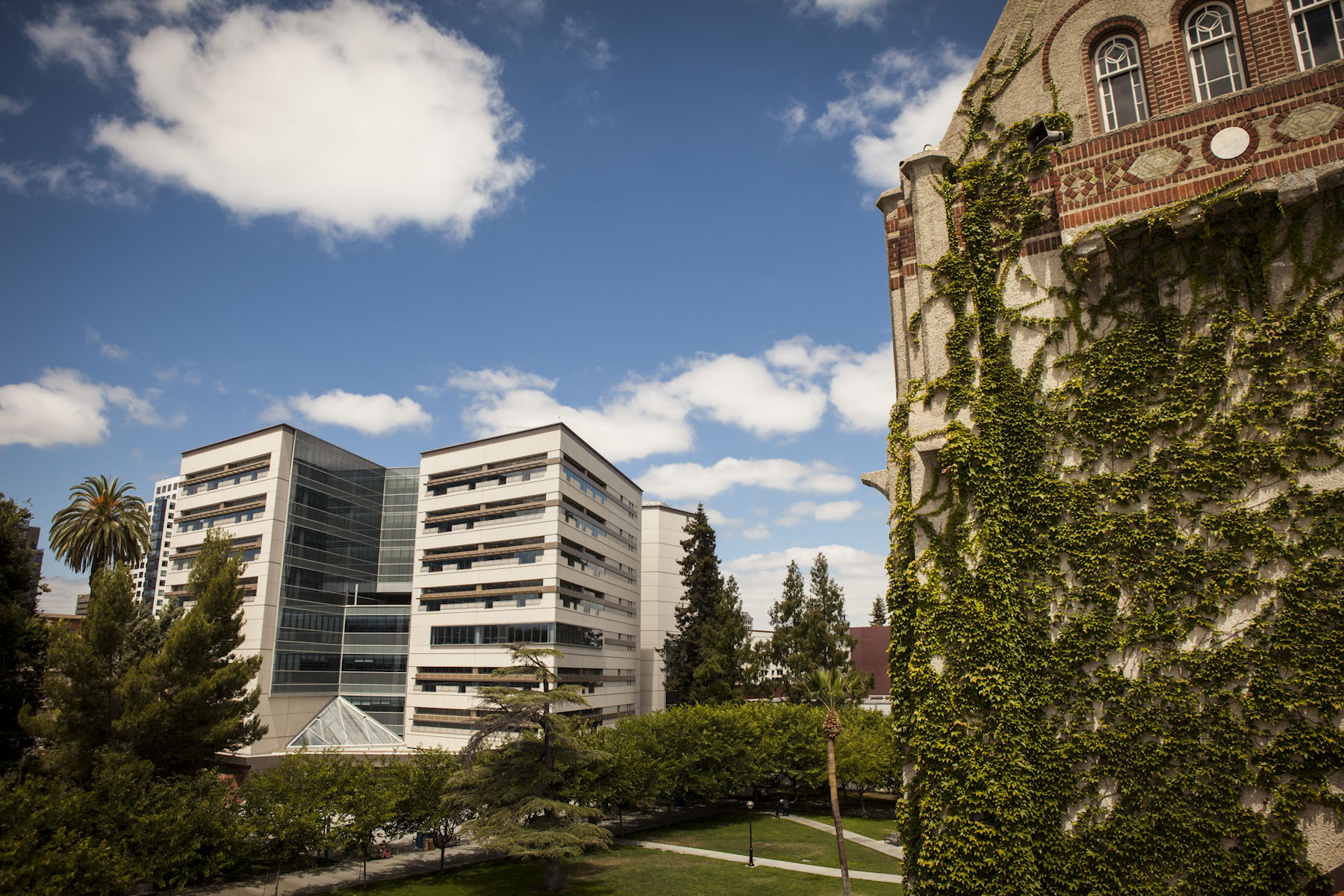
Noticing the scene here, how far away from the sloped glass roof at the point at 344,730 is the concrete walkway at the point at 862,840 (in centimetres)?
3023

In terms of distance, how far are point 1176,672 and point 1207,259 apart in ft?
22.6

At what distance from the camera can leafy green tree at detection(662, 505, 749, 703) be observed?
50594mm

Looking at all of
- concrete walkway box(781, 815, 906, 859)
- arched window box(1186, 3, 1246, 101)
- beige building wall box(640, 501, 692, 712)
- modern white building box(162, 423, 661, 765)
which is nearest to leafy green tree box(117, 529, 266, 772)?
modern white building box(162, 423, 661, 765)

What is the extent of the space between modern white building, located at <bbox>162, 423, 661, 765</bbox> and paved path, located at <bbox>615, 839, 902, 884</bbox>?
17268 millimetres

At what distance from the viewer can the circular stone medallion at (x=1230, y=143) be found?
11.1m

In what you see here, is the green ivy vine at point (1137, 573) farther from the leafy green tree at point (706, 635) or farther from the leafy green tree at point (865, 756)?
the leafy green tree at point (706, 635)

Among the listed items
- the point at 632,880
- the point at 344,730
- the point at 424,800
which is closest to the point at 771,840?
the point at 632,880

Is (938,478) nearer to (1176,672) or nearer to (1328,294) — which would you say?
(1176,672)

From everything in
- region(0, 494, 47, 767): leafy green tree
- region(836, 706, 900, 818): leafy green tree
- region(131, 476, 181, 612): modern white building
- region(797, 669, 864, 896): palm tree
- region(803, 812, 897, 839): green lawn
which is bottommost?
region(803, 812, 897, 839): green lawn

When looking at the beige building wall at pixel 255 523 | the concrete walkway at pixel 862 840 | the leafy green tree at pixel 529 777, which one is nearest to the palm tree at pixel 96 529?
the beige building wall at pixel 255 523

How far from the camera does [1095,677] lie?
434 inches

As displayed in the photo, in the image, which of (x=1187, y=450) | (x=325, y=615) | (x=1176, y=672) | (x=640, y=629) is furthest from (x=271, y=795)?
(x=640, y=629)

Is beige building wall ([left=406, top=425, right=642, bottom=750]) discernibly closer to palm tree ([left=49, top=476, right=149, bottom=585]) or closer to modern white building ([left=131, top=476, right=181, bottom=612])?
palm tree ([left=49, top=476, right=149, bottom=585])

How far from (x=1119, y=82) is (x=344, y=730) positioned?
55.7m
